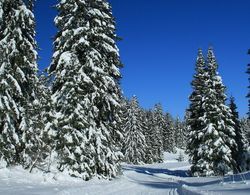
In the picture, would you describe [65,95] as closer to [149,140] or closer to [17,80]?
[17,80]

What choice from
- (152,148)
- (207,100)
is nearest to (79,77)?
(207,100)

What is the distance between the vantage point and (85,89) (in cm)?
2428

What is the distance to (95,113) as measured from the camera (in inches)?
963

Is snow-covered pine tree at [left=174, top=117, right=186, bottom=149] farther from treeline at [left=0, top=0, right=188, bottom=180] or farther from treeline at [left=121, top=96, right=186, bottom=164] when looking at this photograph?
treeline at [left=0, top=0, right=188, bottom=180]

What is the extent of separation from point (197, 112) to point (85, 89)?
20.6 metres

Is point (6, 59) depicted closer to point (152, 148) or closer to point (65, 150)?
point (65, 150)

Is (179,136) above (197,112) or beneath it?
above

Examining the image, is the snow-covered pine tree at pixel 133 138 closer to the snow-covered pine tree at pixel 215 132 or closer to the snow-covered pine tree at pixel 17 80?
the snow-covered pine tree at pixel 215 132

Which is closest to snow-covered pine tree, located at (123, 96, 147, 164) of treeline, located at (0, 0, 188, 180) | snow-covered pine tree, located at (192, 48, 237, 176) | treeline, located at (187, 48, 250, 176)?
treeline, located at (187, 48, 250, 176)

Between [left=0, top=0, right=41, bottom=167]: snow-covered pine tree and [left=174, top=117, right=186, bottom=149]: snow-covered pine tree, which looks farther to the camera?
[left=174, top=117, right=186, bottom=149]: snow-covered pine tree

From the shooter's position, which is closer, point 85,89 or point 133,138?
point 85,89

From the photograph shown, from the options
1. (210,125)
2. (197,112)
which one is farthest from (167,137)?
(210,125)

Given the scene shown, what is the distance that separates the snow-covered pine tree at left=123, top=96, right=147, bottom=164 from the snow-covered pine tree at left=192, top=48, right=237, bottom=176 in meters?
34.6

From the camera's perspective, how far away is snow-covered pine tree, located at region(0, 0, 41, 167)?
21.3 meters
